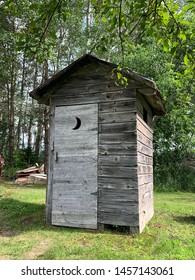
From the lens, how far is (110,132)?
630 centimetres

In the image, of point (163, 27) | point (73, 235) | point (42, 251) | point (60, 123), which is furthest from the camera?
point (60, 123)

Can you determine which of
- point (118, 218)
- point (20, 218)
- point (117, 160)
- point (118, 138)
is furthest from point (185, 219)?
point (20, 218)

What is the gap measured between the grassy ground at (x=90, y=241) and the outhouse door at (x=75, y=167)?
1.21 ft

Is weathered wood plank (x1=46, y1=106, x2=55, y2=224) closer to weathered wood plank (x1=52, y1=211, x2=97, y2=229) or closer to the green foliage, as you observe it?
weathered wood plank (x1=52, y1=211, x2=97, y2=229)

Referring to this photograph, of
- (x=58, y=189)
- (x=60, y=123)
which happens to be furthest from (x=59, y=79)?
(x=58, y=189)

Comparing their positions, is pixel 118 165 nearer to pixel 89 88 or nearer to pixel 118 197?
pixel 118 197

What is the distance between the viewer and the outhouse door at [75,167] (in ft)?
20.7

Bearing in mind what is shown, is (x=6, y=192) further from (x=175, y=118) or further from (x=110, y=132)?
(x=175, y=118)

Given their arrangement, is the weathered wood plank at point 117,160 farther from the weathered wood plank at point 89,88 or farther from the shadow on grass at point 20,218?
the shadow on grass at point 20,218

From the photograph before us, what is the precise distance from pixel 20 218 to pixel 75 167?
239 centimetres

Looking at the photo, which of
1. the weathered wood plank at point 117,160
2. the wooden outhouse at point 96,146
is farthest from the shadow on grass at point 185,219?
the weathered wood plank at point 117,160

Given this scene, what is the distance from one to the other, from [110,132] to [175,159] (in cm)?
1158

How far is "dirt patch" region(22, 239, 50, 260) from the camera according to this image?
4.68 m

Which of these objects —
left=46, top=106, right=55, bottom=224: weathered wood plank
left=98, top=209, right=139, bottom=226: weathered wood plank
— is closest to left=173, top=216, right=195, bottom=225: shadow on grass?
left=98, top=209, right=139, bottom=226: weathered wood plank
